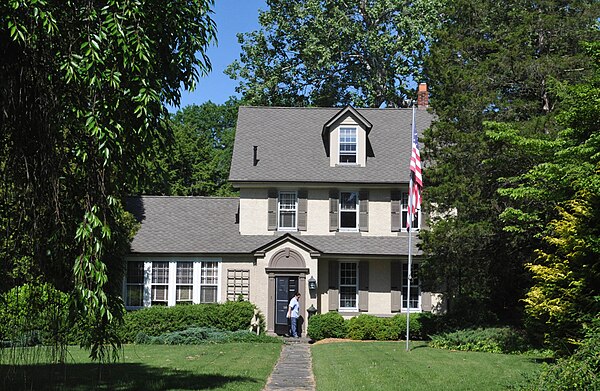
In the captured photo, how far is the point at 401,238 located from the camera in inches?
1232

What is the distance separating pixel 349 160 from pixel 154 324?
34.4 ft

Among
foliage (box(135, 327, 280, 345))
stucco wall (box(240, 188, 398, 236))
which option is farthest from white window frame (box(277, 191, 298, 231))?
foliage (box(135, 327, 280, 345))

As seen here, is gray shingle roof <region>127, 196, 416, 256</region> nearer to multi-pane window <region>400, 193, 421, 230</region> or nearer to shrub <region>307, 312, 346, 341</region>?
multi-pane window <region>400, 193, 421, 230</region>

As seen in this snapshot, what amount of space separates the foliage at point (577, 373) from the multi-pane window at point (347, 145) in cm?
1999

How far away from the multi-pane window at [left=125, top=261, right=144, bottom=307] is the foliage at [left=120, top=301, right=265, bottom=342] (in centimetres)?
194

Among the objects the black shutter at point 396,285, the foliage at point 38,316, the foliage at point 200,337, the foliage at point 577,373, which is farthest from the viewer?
the black shutter at point 396,285

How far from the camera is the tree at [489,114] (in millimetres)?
24188

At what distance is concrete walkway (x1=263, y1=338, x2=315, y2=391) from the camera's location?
14927 mm

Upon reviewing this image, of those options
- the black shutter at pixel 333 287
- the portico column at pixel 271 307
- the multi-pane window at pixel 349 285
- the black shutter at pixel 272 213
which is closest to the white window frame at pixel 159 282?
the portico column at pixel 271 307

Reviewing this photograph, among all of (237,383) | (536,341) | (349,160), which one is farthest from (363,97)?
(237,383)

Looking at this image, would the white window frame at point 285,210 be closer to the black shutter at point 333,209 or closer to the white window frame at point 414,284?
the black shutter at point 333,209

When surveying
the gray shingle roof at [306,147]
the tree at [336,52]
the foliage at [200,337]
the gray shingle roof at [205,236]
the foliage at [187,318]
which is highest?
the tree at [336,52]

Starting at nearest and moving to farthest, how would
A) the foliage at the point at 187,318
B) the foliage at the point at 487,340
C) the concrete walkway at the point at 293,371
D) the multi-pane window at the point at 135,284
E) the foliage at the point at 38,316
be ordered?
1. the foliage at the point at 38,316
2. the concrete walkway at the point at 293,371
3. the foliage at the point at 487,340
4. the foliage at the point at 187,318
5. the multi-pane window at the point at 135,284

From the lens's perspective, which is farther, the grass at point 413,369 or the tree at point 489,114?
the tree at point 489,114
